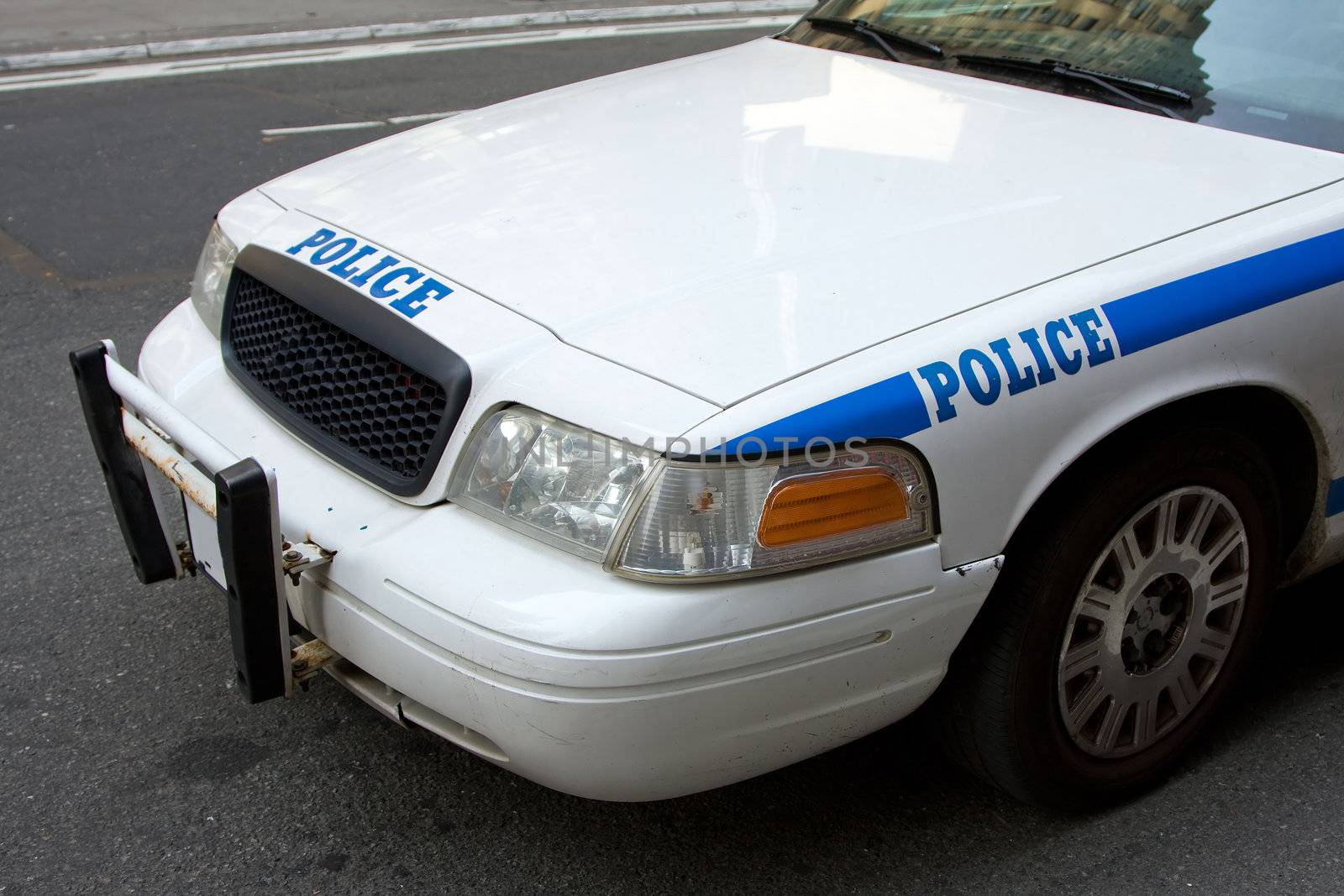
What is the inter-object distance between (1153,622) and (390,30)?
32.2ft

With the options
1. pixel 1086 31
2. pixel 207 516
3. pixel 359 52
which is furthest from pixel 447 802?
pixel 359 52

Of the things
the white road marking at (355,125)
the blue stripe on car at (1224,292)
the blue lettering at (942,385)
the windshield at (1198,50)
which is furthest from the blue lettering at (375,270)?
the white road marking at (355,125)

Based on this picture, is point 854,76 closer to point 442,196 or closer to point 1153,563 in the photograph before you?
point 442,196

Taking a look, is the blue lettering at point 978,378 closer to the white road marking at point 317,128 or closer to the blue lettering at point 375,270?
the blue lettering at point 375,270

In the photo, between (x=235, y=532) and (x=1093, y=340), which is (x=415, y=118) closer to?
(x=235, y=532)

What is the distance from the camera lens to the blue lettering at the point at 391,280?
235cm

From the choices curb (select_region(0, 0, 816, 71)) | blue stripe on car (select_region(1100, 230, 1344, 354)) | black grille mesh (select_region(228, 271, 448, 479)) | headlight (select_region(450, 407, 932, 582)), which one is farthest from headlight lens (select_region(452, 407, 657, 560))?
curb (select_region(0, 0, 816, 71))

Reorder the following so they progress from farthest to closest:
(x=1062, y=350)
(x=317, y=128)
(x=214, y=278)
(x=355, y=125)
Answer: (x=355, y=125) < (x=317, y=128) < (x=214, y=278) < (x=1062, y=350)

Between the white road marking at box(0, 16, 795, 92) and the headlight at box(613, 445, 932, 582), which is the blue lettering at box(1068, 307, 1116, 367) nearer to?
the headlight at box(613, 445, 932, 582)

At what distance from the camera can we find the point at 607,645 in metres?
1.91

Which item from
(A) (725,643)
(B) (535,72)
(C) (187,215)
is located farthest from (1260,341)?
(B) (535,72)

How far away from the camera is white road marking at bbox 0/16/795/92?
9297 millimetres

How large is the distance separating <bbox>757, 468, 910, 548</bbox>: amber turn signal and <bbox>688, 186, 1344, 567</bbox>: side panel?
67 mm

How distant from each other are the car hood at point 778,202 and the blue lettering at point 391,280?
1.4 inches
